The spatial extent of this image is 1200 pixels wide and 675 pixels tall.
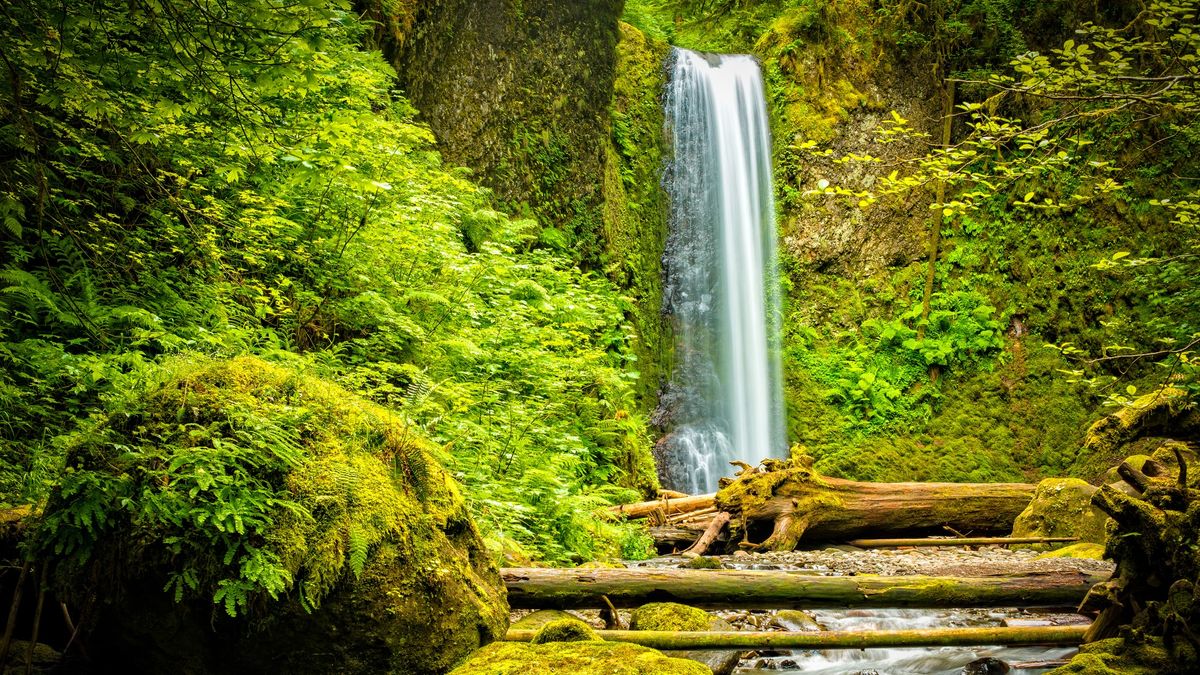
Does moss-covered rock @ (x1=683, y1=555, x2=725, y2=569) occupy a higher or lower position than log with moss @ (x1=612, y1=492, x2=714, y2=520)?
higher

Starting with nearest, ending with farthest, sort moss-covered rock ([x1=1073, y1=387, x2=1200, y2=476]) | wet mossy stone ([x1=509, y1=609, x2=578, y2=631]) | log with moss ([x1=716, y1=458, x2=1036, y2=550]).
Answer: wet mossy stone ([x1=509, y1=609, x2=578, y2=631])
moss-covered rock ([x1=1073, y1=387, x2=1200, y2=476])
log with moss ([x1=716, y1=458, x2=1036, y2=550])

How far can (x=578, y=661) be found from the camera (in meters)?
2.59

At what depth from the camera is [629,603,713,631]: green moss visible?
3.57m

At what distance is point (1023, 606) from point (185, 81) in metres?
5.07

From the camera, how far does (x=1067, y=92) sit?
12.1 ft

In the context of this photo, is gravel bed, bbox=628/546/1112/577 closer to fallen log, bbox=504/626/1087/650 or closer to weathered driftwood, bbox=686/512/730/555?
weathered driftwood, bbox=686/512/730/555

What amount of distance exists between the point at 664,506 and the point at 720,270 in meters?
7.42

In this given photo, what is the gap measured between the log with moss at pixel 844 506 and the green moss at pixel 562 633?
15.6 ft

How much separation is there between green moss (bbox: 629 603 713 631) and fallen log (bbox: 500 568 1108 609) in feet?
0.52

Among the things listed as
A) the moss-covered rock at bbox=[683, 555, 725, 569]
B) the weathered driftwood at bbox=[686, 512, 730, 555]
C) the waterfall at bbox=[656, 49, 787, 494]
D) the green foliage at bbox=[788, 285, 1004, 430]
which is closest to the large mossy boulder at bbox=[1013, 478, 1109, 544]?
the weathered driftwood at bbox=[686, 512, 730, 555]

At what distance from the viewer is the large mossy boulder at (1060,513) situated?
718 cm

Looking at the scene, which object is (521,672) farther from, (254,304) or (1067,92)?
(1067,92)

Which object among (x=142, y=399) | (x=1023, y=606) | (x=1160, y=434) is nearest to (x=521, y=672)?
(x=142, y=399)

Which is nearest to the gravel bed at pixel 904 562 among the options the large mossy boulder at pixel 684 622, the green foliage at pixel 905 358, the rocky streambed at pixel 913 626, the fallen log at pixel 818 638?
the rocky streambed at pixel 913 626
